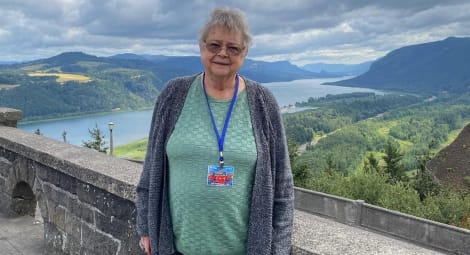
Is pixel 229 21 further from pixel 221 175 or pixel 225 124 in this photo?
pixel 221 175

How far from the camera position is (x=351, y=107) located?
133750 mm

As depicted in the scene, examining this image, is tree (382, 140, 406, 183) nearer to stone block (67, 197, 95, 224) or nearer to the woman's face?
stone block (67, 197, 95, 224)

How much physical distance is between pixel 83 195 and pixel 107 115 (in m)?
119

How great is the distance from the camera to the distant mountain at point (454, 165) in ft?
85.9

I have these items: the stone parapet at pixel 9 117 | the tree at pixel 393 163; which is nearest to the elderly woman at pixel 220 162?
the stone parapet at pixel 9 117

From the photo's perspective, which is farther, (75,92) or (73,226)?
(75,92)

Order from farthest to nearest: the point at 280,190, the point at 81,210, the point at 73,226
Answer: the point at 73,226 < the point at 81,210 < the point at 280,190

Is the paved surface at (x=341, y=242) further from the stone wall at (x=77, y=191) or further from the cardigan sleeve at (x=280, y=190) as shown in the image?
the stone wall at (x=77, y=191)

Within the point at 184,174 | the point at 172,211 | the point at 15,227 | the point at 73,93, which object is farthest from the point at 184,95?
the point at 73,93

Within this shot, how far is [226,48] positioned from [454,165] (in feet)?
96.9

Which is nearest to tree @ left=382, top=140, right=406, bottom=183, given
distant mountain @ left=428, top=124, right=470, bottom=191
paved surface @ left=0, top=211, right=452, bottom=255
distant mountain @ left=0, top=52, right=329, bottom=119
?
distant mountain @ left=428, top=124, right=470, bottom=191

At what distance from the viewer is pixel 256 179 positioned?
172 cm

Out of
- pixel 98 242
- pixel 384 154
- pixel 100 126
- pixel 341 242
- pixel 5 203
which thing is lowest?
pixel 100 126

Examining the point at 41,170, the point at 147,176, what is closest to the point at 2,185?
the point at 41,170
